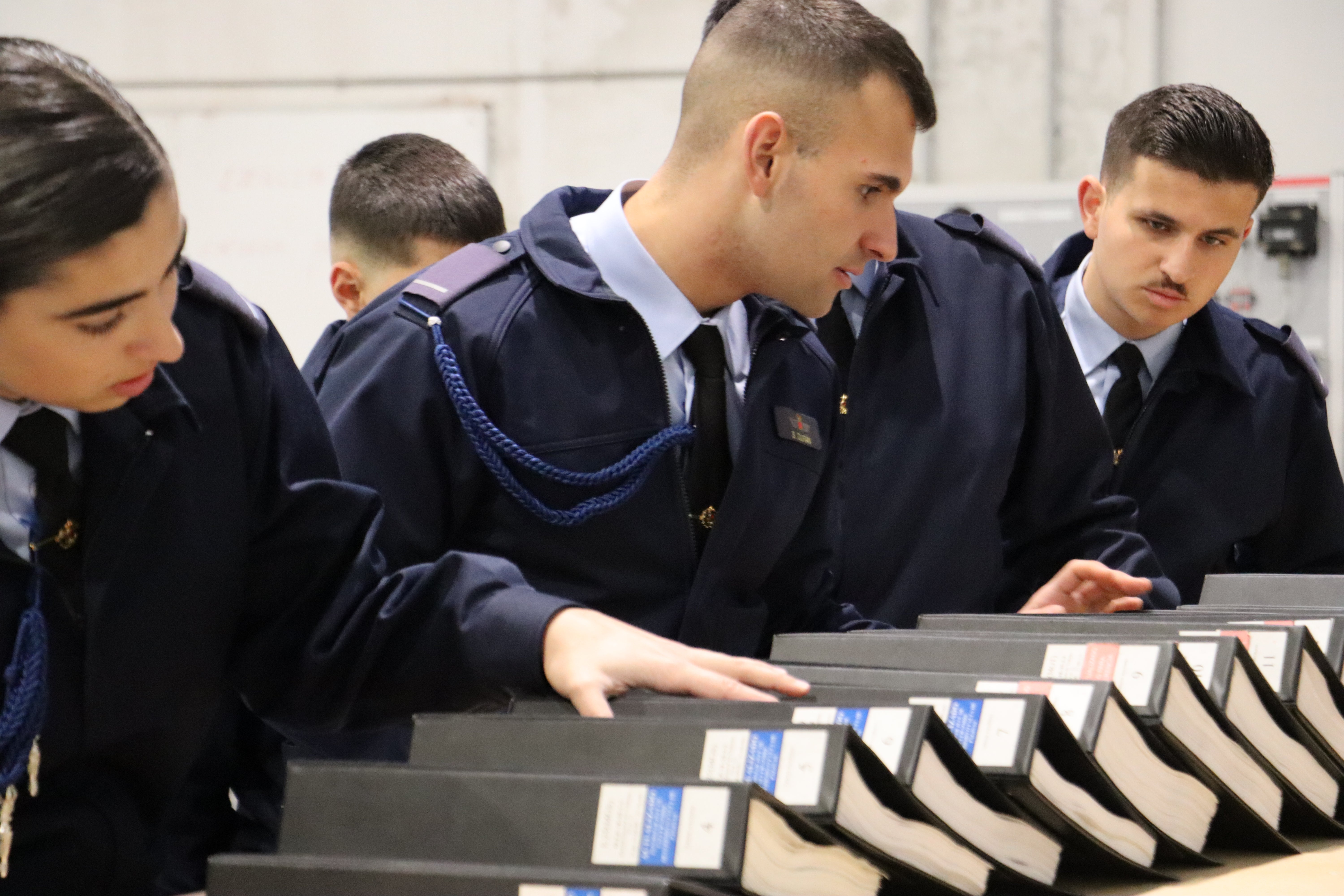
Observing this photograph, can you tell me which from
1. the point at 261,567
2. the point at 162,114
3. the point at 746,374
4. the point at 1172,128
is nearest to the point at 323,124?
the point at 162,114

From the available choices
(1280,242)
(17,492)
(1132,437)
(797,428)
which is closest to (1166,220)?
(1132,437)

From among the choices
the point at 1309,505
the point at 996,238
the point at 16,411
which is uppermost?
the point at 16,411

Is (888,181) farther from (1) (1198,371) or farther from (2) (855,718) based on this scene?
(2) (855,718)

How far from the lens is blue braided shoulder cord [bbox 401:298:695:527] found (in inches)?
58.1

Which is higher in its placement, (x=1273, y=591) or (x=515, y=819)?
(x=515, y=819)

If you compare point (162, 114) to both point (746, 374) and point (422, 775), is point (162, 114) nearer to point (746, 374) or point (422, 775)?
point (746, 374)

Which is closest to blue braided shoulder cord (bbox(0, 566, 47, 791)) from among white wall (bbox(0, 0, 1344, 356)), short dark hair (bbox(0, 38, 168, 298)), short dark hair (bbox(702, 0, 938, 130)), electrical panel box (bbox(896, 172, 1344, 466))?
short dark hair (bbox(0, 38, 168, 298))

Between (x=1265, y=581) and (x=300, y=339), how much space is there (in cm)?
347

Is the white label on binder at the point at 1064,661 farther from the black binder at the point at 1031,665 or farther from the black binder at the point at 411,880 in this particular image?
the black binder at the point at 411,880

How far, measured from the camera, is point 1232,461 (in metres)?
2.26

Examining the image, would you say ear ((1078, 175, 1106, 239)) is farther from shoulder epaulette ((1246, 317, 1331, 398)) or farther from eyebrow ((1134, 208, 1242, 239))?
shoulder epaulette ((1246, 317, 1331, 398))

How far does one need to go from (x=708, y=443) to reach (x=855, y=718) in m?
0.63

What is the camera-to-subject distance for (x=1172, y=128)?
2.32 metres

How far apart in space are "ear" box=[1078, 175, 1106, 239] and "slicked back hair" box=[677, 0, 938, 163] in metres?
0.78
